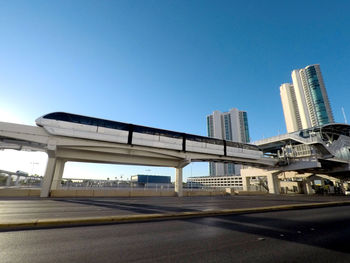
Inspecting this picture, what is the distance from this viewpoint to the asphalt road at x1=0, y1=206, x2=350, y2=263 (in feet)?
11.9

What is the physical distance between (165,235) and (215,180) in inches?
5225

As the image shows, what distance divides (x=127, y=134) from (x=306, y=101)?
13871 centimetres

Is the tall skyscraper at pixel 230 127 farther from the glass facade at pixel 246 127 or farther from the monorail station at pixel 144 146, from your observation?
the monorail station at pixel 144 146

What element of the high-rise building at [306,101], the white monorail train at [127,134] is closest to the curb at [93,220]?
the white monorail train at [127,134]

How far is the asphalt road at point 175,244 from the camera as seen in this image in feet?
11.9

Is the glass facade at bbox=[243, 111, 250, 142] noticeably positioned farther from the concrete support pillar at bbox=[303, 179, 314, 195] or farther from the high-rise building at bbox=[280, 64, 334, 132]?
the concrete support pillar at bbox=[303, 179, 314, 195]

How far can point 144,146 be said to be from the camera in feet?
88.9

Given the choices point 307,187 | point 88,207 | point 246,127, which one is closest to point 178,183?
point 88,207

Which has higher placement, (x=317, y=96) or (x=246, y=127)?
(x=317, y=96)

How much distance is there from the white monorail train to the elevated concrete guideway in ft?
2.83

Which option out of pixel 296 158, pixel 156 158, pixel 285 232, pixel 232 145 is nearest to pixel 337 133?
pixel 296 158

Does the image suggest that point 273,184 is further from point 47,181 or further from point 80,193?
point 47,181

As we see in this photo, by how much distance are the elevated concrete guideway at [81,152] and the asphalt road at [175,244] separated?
19733 millimetres

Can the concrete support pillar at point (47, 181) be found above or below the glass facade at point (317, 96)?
below
